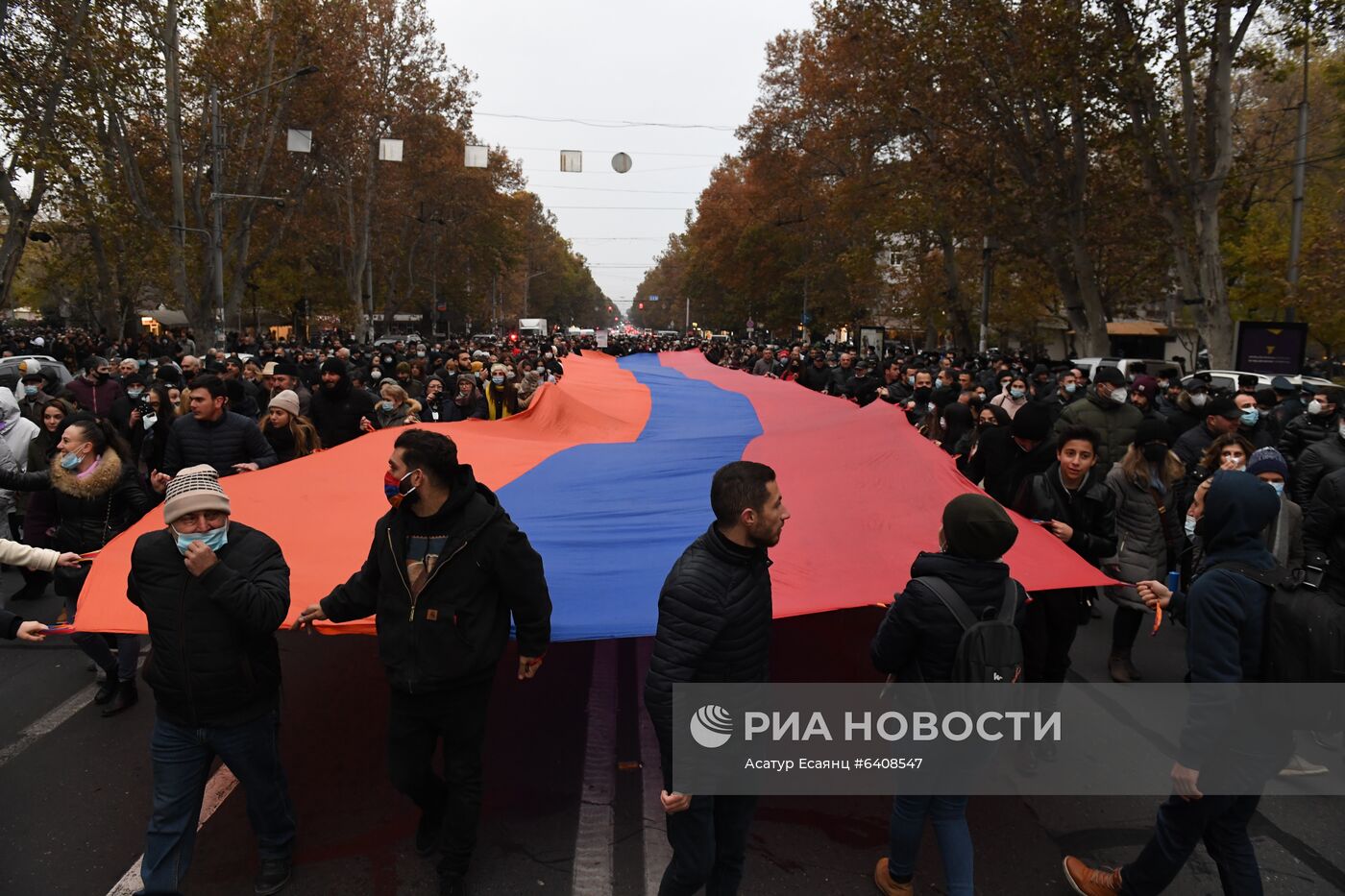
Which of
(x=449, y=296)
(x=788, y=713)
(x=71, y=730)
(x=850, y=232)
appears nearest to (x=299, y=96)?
(x=850, y=232)

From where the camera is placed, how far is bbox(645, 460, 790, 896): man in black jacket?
Result: 9.61 ft

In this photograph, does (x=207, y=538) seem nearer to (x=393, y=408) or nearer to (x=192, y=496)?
(x=192, y=496)

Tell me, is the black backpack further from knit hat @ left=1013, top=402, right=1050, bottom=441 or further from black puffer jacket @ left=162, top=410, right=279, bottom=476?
black puffer jacket @ left=162, top=410, right=279, bottom=476

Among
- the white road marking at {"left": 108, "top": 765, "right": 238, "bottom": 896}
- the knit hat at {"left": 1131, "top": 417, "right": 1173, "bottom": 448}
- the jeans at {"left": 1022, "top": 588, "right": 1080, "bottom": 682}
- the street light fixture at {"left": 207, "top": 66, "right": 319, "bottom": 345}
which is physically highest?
the street light fixture at {"left": 207, "top": 66, "right": 319, "bottom": 345}

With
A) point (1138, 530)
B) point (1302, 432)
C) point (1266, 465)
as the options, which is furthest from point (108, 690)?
point (1302, 432)

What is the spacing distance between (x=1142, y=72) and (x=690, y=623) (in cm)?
1852

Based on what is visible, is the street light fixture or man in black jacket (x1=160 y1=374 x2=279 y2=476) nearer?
man in black jacket (x1=160 y1=374 x2=279 y2=476)

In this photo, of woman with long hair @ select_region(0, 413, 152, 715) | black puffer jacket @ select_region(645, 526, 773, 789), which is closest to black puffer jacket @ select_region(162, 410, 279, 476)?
woman with long hair @ select_region(0, 413, 152, 715)

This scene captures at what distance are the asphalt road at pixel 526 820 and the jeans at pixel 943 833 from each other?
430 millimetres

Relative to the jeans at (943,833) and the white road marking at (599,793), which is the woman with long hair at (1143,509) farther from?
the white road marking at (599,793)

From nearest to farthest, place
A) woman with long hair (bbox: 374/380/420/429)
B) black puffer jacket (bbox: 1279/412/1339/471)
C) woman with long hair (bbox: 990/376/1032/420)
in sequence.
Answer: black puffer jacket (bbox: 1279/412/1339/471), woman with long hair (bbox: 374/380/420/429), woman with long hair (bbox: 990/376/1032/420)

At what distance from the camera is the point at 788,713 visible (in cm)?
451

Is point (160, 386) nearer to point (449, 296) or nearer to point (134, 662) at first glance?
point (134, 662)

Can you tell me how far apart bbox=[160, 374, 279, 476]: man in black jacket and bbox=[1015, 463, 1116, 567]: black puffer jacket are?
4.99m
